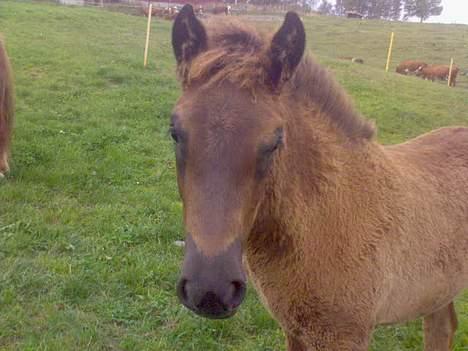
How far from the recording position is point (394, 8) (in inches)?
2751

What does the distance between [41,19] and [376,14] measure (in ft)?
199

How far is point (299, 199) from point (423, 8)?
7154 cm

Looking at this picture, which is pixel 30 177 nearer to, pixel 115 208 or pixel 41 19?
pixel 115 208

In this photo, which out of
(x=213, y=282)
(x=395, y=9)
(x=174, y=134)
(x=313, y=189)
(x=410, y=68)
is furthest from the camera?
(x=395, y=9)

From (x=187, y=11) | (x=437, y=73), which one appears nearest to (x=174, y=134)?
(x=187, y=11)

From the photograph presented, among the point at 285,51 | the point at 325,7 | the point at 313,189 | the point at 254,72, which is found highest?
the point at 325,7

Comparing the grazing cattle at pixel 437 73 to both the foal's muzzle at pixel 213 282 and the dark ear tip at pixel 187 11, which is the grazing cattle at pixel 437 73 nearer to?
the dark ear tip at pixel 187 11

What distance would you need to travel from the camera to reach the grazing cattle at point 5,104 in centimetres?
690

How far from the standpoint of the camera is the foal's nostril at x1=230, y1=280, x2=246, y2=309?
1960mm

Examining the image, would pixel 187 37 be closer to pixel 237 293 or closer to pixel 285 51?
pixel 285 51

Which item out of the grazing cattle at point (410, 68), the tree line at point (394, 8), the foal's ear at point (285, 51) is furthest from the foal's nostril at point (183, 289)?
the tree line at point (394, 8)

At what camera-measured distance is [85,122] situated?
29.1ft

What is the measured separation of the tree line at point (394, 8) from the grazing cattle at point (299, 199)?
6827 cm

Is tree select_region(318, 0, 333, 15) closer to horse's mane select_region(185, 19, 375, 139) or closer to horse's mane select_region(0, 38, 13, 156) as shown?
horse's mane select_region(0, 38, 13, 156)
